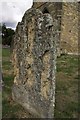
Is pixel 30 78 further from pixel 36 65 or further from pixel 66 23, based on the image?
pixel 66 23

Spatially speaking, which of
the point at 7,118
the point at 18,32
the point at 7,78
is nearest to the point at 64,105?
the point at 7,118

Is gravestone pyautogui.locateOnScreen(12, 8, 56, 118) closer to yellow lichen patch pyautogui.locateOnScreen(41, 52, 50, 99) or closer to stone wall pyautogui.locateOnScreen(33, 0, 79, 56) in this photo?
yellow lichen patch pyautogui.locateOnScreen(41, 52, 50, 99)

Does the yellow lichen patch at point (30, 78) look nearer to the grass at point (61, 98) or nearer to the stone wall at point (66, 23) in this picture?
the grass at point (61, 98)

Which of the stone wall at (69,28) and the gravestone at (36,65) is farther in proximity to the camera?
the stone wall at (69,28)

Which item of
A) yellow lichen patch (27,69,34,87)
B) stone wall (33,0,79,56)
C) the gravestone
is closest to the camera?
the gravestone

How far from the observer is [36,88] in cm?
695

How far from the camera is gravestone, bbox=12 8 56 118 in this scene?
663 centimetres

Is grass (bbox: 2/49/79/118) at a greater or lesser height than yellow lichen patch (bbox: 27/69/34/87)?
lesser

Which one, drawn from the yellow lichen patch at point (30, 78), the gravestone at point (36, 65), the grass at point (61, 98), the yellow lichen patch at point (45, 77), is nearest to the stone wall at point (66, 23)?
the grass at point (61, 98)

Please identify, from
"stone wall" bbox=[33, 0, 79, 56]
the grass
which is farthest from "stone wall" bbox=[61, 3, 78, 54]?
the grass

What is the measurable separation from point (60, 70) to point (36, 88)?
6581mm

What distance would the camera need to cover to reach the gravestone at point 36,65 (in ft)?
21.8

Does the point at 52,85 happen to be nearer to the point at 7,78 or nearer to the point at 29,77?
the point at 29,77

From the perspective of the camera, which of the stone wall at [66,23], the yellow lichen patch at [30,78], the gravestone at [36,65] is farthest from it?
the stone wall at [66,23]
